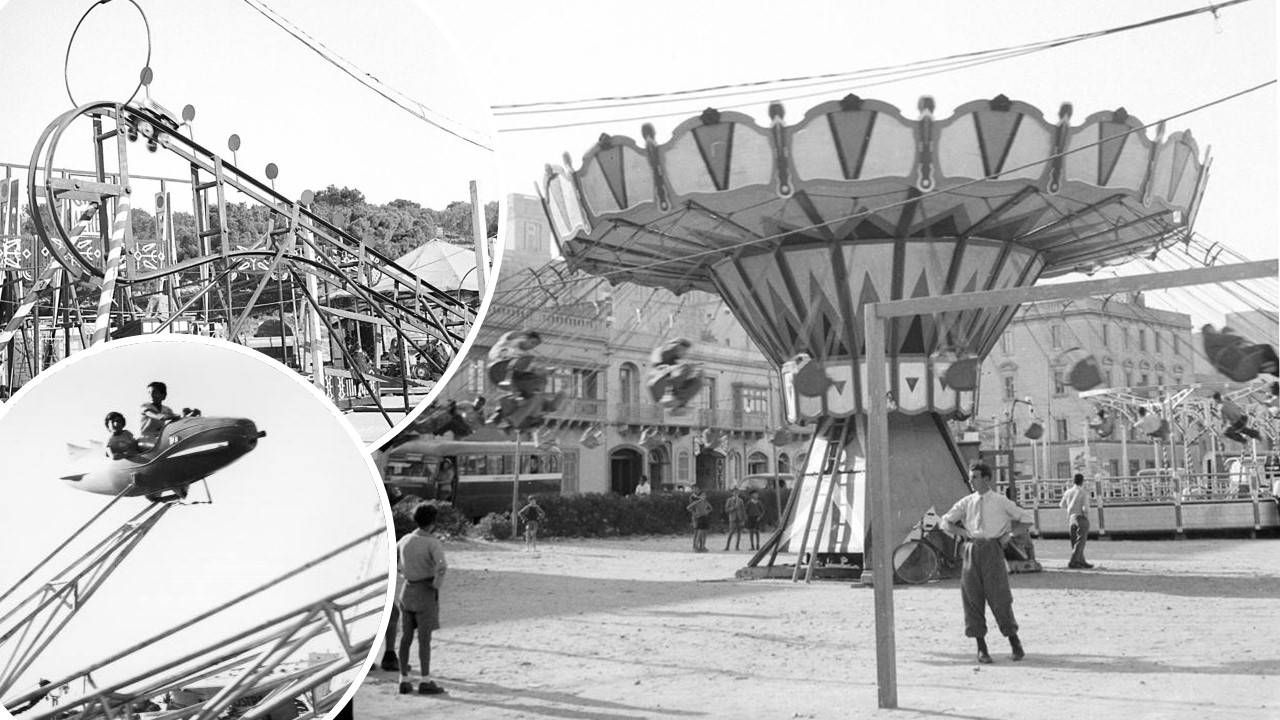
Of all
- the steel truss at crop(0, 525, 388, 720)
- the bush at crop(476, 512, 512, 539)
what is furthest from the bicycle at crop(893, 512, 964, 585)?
the steel truss at crop(0, 525, 388, 720)

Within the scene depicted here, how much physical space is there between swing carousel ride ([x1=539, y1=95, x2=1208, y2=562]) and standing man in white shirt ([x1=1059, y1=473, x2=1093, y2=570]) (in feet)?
3.40

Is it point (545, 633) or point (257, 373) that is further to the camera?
point (545, 633)

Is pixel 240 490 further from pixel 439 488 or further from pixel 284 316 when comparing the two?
pixel 439 488

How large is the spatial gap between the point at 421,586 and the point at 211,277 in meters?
2.13

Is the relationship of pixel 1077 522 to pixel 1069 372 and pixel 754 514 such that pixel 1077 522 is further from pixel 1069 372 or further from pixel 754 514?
pixel 754 514

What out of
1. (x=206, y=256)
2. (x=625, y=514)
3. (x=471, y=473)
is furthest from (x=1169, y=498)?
(x=206, y=256)

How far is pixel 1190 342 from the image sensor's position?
8836 millimetres

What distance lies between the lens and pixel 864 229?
34.3ft

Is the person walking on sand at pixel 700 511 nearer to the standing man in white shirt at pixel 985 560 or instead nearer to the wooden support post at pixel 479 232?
the standing man in white shirt at pixel 985 560

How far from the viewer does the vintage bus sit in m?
14.1

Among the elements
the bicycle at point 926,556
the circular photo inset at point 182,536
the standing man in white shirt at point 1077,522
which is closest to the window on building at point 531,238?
the bicycle at point 926,556

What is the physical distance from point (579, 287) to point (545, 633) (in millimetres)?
2810

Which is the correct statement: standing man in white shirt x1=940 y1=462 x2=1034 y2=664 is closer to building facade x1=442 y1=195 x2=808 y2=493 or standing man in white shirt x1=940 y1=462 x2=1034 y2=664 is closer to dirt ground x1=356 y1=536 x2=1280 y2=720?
dirt ground x1=356 y1=536 x2=1280 y2=720

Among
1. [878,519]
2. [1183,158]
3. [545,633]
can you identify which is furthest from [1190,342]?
[545,633]
